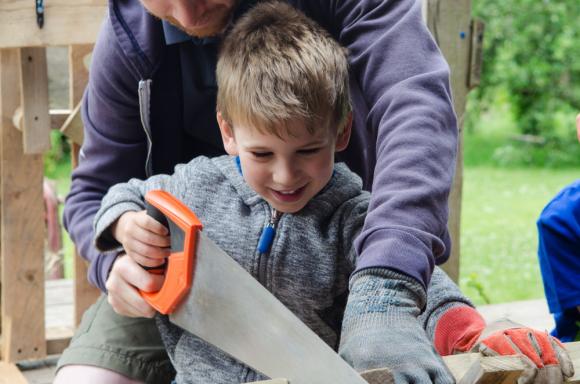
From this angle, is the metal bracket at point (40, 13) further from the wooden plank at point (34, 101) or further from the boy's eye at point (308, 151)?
the boy's eye at point (308, 151)

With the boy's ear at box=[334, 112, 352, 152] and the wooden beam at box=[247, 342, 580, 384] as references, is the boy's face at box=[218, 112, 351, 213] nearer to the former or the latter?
the boy's ear at box=[334, 112, 352, 152]

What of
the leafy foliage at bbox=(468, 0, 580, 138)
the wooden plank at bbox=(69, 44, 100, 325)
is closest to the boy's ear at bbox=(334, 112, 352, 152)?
the wooden plank at bbox=(69, 44, 100, 325)

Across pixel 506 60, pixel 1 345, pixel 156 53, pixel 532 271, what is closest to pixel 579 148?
pixel 506 60

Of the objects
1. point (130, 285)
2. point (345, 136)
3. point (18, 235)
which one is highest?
point (345, 136)

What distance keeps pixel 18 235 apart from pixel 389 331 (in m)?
2.65

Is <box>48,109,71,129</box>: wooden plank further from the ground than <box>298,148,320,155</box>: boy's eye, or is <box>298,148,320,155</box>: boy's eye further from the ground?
<box>298,148,320,155</box>: boy's eye

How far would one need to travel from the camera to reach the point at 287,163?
2029mm

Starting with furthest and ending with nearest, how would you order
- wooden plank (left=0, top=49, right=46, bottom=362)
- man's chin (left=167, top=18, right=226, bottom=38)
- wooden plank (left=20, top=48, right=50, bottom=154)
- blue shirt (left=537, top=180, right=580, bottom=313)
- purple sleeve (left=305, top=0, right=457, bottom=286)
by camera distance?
wooden plank (left=0, top=49, right=46, bottom=362)
wooden plank (left=20, top=48, right=50, bottom=154)
blue shirt (left=537, top=180, right=580, bottom=313)
man's chin (left=167, top=18, right=226, bottom=38)
purple sleeve (left=305, top=0, right=457, bottom=286)

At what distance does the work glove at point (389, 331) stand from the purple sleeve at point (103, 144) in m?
1.00

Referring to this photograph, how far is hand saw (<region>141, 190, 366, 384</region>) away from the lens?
5.54 ft

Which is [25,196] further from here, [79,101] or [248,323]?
[248,323]

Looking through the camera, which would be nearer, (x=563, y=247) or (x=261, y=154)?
(x=261, y=154)

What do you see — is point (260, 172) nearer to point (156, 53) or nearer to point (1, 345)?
point (156, 53)

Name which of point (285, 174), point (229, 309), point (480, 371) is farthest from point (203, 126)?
point (480, 371)
